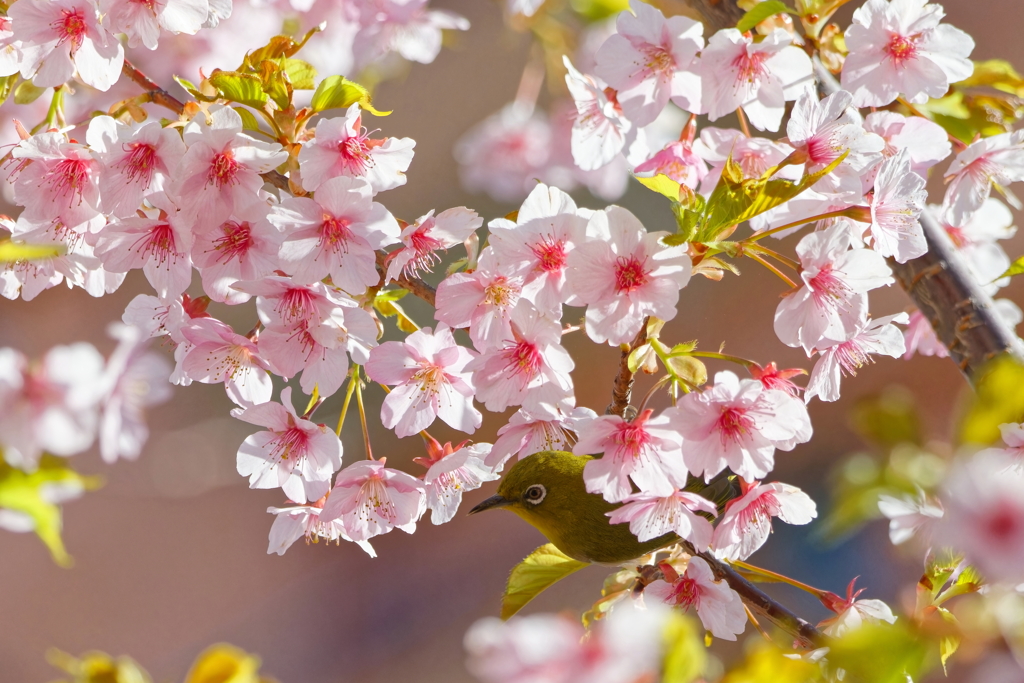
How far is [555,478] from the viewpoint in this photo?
0.59m

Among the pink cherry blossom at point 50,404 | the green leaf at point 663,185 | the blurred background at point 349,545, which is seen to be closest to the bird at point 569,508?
the green leaf at point 663,185

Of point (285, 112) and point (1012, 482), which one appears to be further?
point (285, 112)

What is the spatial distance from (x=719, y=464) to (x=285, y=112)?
0.36 m

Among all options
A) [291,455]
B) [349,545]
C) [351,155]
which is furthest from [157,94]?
[349,545]

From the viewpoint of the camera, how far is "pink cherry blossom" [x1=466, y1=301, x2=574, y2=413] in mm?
484

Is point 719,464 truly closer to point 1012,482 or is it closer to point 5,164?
point 1012,482

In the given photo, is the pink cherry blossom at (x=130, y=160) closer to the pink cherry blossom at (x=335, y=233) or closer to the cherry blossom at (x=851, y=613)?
the pink cherry blossom at (x=335, y=233)

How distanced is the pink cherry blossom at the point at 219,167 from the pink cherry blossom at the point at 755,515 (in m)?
0.38

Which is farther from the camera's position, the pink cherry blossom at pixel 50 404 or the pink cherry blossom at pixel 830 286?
the pink cherry blossom at pixel 50 404

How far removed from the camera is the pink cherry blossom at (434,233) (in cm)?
50

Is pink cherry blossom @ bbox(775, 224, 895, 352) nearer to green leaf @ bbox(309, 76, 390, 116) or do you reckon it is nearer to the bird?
the bird

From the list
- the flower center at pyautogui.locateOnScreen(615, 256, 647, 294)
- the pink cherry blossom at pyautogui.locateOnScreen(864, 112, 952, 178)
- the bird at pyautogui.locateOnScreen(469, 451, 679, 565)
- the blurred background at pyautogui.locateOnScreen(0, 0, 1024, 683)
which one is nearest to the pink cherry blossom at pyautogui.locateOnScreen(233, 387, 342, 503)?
the bird at pyautogui.locateOnScreen(469, 451, 679, 565)

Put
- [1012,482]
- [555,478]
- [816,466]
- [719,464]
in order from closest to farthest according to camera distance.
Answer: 1. [1012,482]
2. [719,464]
3. [555,478]
4. [816,466]

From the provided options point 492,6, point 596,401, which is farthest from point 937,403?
point 492,6
